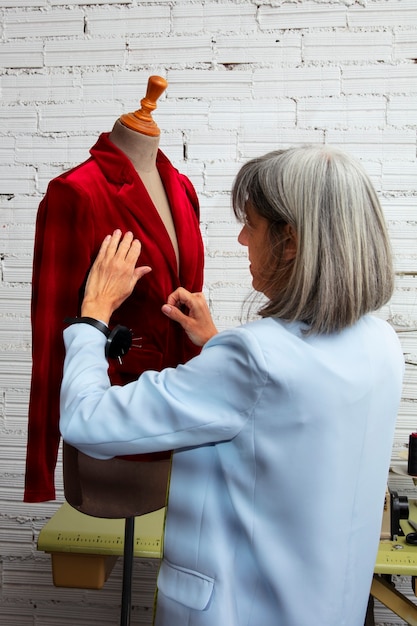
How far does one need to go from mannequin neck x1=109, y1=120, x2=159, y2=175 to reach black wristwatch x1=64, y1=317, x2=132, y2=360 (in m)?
0.34

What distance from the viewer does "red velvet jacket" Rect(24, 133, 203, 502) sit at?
1.30 meters

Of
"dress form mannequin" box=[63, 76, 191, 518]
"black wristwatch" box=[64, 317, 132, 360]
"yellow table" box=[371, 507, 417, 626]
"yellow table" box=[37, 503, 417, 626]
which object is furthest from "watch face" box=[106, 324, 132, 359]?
"yellow table" box=[371, 507, 417, 626]

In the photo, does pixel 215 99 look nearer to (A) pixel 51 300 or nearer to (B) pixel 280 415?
(A) pixel 51 300

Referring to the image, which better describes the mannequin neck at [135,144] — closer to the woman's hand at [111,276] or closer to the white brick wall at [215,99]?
the woman's hand at [111,276]

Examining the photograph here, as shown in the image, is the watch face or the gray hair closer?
the gray hair

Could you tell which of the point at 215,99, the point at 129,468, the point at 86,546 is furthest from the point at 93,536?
the point at 215,99

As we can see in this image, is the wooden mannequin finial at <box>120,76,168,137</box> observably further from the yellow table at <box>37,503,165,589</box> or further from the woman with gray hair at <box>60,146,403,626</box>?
the yellow table at <box>37,503,165,589</box>

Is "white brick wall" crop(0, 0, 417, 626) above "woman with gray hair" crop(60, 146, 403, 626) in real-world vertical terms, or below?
above

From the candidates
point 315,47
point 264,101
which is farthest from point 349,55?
point 264,101

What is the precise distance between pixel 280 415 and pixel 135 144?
612 millimetres

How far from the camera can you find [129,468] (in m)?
1.40

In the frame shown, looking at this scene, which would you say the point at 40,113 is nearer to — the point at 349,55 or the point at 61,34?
the point at 61,34

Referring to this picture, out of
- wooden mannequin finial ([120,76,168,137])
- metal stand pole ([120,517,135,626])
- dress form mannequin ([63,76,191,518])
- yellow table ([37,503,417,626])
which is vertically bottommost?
yellow table ([37,503,417,626])

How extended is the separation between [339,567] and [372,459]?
177mm
